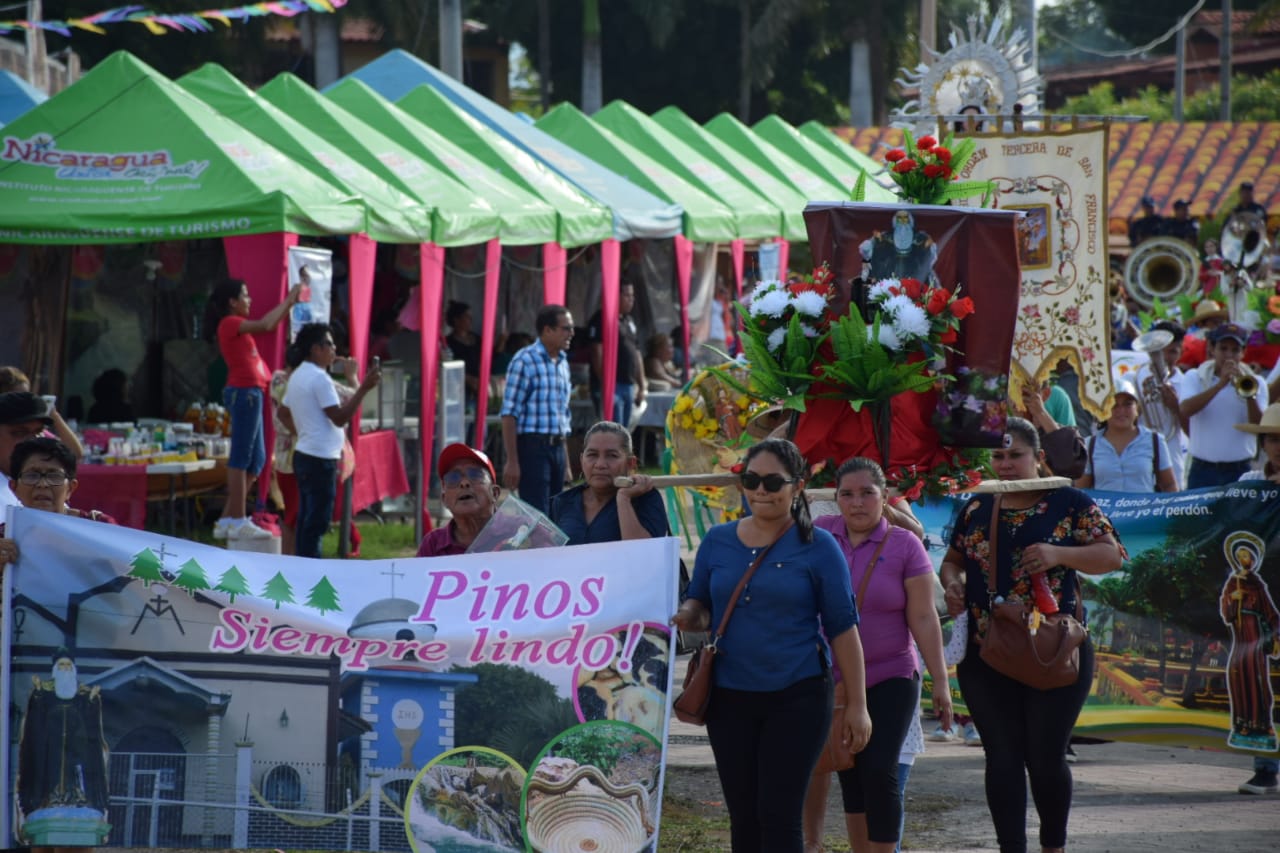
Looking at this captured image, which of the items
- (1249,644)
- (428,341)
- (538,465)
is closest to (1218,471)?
(1249,644)

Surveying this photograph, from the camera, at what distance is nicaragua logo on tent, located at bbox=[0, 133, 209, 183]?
12.1 metres

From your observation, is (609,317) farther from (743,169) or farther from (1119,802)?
(1119,802)

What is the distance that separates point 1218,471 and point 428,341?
20.3ft

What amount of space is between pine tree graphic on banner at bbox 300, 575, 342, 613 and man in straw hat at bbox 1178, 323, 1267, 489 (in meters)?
6.77

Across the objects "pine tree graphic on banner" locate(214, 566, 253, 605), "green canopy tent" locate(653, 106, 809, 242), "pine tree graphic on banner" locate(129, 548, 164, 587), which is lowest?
"pine tree graphic on banner" locate(214, 566, 253, 605)

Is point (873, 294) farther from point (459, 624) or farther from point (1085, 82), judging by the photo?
point (1085, 82)

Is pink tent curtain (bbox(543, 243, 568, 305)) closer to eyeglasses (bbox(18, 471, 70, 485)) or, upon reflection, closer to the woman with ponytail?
eyeglasses (bbox(18, 471, 70, 485))

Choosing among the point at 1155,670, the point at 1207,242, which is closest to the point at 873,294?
the point at 1155,670

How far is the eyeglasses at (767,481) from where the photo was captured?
512cm

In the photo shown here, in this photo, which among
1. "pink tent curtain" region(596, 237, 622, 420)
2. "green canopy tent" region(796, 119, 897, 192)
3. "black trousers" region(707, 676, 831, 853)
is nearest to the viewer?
"black trousers" region(707, 676, 831, 853)

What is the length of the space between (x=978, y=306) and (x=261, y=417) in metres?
6.38

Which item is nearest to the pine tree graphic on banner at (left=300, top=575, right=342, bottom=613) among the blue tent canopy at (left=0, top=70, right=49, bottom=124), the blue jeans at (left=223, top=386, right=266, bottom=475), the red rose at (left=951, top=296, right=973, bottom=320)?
the red rose at (left=951, top=296, right=973, bottom=320)

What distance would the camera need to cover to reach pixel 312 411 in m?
10.9

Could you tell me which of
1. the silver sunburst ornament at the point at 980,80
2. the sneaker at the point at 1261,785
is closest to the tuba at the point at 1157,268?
the silver sunburst ornament at the point at 980,80
